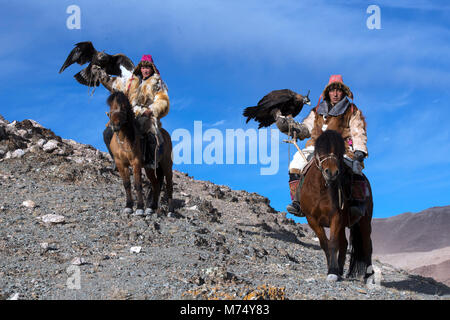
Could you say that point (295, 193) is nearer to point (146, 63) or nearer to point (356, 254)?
point (356, 254)

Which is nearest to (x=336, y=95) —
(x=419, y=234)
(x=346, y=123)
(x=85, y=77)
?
(x=346, y=123)

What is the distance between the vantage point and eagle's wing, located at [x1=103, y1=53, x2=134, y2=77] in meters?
12.7

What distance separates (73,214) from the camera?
11.7 meters

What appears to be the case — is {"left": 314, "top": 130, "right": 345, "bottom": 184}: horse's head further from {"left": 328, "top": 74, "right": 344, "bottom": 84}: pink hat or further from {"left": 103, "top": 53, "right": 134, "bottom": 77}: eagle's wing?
{"left": 103, "top": 53, "right": 134, "bottom": 77}: eagle's wing

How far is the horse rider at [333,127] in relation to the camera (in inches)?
323

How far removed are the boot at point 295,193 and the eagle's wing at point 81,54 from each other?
22.9 ft

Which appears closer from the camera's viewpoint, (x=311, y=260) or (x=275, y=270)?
(x=275, y=270)

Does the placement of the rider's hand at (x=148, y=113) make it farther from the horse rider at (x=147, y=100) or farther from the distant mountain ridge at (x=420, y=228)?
the distant mountain ridge at (x=420, y=228)

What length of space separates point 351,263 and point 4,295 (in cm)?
566

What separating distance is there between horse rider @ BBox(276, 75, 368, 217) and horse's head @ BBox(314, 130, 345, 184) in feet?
2.75

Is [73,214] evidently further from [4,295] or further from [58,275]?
[4,295]

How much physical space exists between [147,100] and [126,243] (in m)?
3.70
